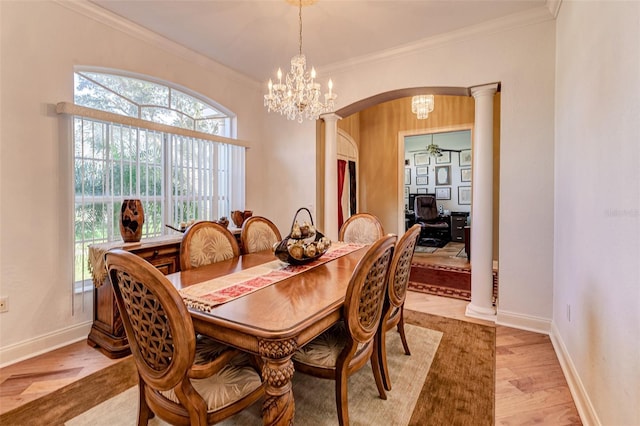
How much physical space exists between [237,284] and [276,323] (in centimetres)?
55

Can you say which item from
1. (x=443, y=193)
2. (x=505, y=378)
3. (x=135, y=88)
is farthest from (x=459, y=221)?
(x=135, y=88)

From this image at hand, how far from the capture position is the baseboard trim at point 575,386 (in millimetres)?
1623

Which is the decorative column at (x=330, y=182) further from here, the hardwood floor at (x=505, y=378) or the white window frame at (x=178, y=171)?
the hardwood floor at (x=505, y=378)

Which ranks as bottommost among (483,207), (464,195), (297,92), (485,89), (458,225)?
(458,225)

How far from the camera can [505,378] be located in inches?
82.0

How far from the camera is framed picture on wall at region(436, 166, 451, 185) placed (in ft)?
27.4

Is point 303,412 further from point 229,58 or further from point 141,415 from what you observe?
point 229,58

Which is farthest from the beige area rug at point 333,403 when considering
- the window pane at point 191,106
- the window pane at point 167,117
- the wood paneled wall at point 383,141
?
the wood paneled wall at point 383,141

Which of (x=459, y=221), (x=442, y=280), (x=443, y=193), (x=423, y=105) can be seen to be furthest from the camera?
(x=443, y=193)

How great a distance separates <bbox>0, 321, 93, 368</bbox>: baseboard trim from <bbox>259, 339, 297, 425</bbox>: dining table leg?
2347mm

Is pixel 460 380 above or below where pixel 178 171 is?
below

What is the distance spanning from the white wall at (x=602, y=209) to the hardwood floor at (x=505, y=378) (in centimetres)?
12

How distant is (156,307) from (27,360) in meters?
2.15

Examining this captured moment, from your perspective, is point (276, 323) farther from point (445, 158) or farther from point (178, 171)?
point (445, 158)
